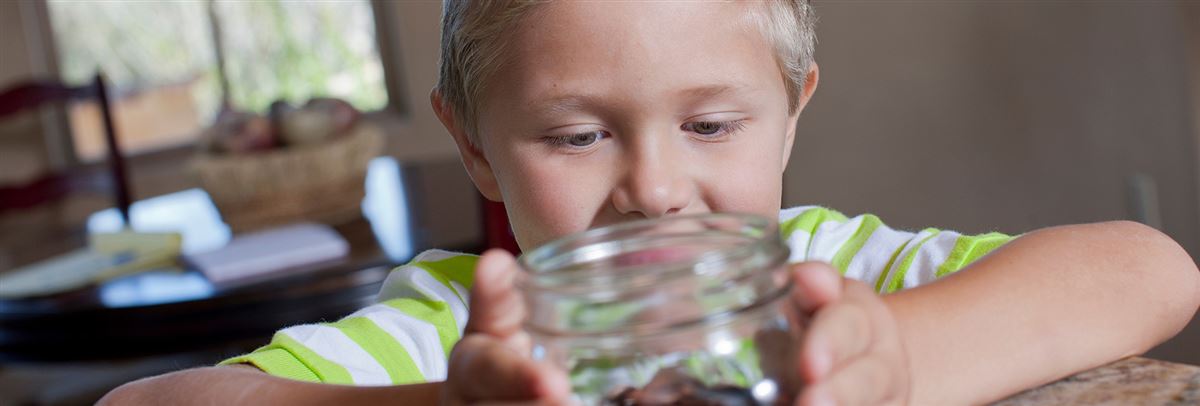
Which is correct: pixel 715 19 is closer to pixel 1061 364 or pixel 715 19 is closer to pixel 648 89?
pixel 648 89

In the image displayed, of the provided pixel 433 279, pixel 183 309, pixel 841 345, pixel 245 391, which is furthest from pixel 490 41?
pixel 183 309

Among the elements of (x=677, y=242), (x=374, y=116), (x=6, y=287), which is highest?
(x=677, y=242)

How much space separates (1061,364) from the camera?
637mm

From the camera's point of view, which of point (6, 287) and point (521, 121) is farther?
point (6, 287)

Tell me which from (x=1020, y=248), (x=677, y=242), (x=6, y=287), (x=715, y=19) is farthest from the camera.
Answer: (x=6, y=287)

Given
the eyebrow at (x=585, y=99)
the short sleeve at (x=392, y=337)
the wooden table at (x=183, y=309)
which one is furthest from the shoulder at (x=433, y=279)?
the wooden table at (x=183, y=309)

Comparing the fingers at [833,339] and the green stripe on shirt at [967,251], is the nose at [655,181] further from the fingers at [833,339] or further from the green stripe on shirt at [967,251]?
the fingers at [833,339]

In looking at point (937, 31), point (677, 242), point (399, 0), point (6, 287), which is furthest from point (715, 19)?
point (399, 0)

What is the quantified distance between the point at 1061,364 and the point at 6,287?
187cm

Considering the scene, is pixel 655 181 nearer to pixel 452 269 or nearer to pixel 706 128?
pixel 706 128

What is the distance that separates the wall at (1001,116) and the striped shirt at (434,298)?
203 centimetres

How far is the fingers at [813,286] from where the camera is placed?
46 centimetres

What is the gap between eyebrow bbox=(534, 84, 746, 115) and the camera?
833mm

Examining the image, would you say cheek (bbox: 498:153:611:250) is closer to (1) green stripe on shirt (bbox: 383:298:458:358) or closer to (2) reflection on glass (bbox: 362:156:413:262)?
(1) green stripe on shirt (bbox: 383:298:458:358)
